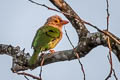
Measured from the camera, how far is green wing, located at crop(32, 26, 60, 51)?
5.59m

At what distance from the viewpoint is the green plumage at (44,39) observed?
18.3ft

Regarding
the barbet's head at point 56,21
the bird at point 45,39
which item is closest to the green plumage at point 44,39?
the bird at point 45,39

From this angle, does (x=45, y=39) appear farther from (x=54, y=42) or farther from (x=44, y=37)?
(x=54, y=42)

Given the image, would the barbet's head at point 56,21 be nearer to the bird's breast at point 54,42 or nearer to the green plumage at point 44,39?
the green plumage at point 44,39

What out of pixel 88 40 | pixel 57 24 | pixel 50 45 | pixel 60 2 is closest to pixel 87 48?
pixel 88 40

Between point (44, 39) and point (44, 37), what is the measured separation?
89 millimetres

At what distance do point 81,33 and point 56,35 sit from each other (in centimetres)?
125

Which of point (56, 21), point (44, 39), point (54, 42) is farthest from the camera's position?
point (56, 21)

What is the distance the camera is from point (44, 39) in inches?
223

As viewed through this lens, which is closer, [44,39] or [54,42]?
[44,39]

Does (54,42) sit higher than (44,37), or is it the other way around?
(44,37)

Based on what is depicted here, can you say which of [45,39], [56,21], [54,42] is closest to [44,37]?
[45,39]

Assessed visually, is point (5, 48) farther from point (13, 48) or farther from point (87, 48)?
point (87, 48)

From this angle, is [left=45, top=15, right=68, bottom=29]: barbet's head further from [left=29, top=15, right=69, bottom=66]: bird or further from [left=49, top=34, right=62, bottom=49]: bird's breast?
[left=49, top=34, right=62, bottom=49]: bird's breast
